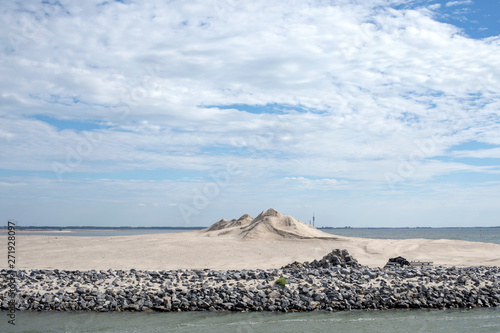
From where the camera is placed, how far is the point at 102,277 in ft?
49.1

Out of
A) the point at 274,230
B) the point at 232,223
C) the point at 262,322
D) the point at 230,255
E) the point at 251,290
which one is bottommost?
the point at 262,322

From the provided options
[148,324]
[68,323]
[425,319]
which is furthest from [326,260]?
[68,323]

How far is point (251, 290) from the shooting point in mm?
13836

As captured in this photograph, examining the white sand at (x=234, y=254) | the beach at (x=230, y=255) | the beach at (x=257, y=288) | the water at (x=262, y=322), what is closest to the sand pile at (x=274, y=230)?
the white sand at (x=234, y=254)

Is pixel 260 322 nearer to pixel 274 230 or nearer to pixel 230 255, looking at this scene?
pixel 230 255

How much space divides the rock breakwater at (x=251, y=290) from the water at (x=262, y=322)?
0.36 metres

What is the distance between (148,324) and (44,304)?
138 inches

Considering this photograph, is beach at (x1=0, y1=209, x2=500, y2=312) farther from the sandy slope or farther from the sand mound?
the sand mound

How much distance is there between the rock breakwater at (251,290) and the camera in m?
13.2

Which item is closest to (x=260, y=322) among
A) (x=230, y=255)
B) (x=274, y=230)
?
(x=230, y=255)

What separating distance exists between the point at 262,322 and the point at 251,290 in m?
1.83

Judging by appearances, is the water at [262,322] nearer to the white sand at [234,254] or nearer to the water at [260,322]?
the water at [260,322]

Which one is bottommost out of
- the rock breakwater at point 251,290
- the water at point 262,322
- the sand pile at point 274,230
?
the water at point 262,322

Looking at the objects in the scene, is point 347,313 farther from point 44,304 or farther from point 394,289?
point 44,304
